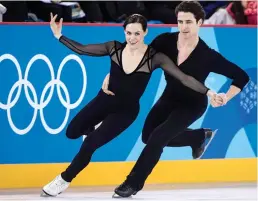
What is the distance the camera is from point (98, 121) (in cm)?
688

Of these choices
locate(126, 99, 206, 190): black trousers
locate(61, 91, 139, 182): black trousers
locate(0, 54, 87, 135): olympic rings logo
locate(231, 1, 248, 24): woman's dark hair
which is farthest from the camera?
locate(231, 1, 248, 24): woman's dark hair

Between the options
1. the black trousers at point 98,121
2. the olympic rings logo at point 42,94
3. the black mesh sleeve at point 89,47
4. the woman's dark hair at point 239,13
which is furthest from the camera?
the woman's dark hair at point 239,13

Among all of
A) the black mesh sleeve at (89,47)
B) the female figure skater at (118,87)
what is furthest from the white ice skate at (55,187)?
the black mesh sleeve at (89,47)

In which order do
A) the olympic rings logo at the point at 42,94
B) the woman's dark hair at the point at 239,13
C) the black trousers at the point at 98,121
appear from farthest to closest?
the woman's dark hair at the point at 239,13, the olympic rings logo at the point at 42,94, the black trousers at the point at 98,121

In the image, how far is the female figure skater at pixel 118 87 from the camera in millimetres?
6754

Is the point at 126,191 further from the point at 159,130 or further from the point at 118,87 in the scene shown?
the point at 118,87

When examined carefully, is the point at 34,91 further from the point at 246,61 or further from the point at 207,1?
the point at 207,1

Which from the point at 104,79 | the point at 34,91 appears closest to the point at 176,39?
the point at 104,79

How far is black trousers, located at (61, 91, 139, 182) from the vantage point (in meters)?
6.82

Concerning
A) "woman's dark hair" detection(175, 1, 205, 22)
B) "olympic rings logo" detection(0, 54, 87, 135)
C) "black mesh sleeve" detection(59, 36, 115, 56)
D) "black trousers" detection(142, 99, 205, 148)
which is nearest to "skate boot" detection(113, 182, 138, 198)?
"black trousers" detection(142, 99, 205, 148)

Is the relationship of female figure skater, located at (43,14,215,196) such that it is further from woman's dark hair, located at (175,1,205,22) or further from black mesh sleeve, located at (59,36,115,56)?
woman's dark hair, located at (175,1,205,22)

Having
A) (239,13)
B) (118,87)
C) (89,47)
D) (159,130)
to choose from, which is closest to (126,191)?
(159,130)

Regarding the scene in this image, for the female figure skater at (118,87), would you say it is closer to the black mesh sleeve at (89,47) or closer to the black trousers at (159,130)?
the black mesh sleeve at (89,47)

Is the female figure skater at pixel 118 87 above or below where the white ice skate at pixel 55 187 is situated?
above
